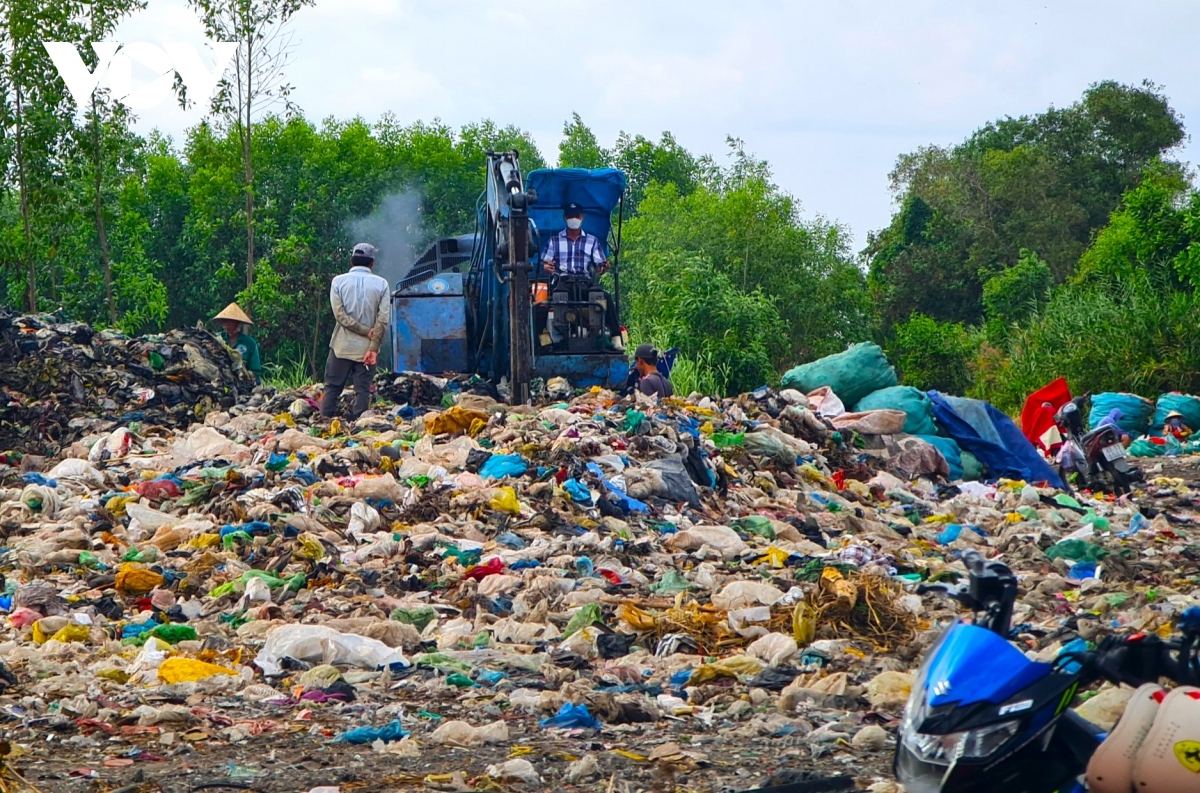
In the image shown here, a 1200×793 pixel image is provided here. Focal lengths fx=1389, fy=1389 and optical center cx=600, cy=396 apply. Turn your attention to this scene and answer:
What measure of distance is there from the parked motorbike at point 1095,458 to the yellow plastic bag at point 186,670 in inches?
315

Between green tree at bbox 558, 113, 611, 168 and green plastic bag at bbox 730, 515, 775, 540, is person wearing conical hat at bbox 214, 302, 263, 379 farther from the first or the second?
green tree at bbox 558, 113, 611, 168

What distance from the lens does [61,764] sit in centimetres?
415

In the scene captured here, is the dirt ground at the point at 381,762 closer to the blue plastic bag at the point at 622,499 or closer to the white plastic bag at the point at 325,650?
the white plastic bag at the point at 325,650

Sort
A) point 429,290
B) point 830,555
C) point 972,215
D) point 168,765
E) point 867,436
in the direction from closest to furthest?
point 168,765 < point 830,555 < point 867,436 < point 429,290 < point 972,215

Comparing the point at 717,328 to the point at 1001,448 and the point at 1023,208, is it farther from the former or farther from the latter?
the point at 1023,208

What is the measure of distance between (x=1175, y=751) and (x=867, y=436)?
31.4ft

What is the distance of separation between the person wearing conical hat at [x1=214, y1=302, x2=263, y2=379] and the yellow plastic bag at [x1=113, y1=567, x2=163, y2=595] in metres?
6.23

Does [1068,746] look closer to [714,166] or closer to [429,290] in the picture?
[429,290]

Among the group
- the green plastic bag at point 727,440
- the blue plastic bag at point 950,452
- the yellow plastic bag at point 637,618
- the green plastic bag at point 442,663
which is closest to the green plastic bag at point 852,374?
the blue plastic bag at point 950,452

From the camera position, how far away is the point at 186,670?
5.18 metres

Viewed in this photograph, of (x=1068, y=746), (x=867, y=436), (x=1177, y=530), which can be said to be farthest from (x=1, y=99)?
(x=1068, y=746)

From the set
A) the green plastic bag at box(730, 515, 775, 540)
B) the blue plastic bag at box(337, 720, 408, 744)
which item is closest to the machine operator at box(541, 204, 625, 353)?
the green plastic bag at box(730, 515, 775, 540)

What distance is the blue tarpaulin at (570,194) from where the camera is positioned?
1318cm

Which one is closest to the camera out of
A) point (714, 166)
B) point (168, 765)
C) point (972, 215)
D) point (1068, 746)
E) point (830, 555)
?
point (1068, 746)
